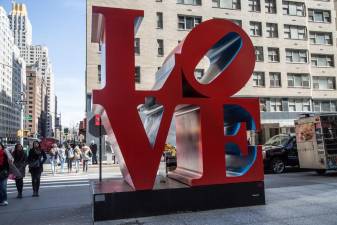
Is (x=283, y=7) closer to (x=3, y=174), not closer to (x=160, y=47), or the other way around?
(x=160, y=47)

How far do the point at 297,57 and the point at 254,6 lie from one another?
8.11 m

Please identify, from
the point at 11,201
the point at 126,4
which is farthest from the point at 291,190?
the point at 126,4

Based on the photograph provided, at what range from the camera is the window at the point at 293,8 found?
42469 mm

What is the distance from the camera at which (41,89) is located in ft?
423

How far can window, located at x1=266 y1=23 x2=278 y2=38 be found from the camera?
41388 mm

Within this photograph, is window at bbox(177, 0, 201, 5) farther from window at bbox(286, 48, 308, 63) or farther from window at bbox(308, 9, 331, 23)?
window at bbox(308, 9, 331, 23)

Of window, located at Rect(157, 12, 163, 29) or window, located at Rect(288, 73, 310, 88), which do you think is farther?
window, located at Rect(288, 73, 310, 88)

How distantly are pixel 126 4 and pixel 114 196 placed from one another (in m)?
30.4

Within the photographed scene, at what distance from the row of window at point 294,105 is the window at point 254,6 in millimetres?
10706

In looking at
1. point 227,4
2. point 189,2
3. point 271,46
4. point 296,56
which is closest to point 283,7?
point 271,46

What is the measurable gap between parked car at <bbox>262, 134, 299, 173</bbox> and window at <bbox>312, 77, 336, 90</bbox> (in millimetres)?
28985

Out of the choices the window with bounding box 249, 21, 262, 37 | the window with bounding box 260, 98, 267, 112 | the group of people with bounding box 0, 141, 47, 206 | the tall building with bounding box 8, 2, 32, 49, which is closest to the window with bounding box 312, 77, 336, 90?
the window with bounding box 260, 98, 267, 112

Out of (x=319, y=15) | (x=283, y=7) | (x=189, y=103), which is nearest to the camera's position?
(x=189, y=103)

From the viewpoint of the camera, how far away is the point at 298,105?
41.6m
